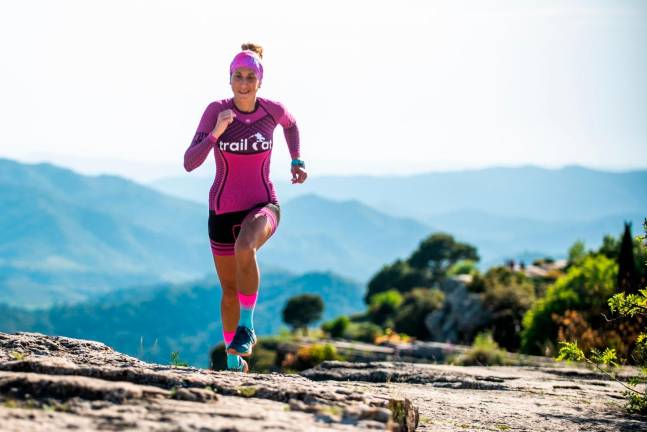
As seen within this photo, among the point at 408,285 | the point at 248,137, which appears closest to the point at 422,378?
the point at 248,137

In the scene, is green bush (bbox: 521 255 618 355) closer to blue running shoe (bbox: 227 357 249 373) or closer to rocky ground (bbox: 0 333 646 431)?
rocky ground (bbox: 0 333 646 431)

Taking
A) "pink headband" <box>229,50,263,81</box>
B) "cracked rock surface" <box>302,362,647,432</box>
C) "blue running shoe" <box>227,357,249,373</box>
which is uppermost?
"pink headband" <box>229,50,263,81</box>

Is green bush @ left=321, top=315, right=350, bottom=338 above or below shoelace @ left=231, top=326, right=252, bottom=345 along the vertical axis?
above

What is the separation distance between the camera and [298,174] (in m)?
6.86

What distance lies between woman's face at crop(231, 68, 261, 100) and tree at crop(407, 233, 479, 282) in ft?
252

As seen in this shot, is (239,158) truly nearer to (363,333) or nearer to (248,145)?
(248,145)

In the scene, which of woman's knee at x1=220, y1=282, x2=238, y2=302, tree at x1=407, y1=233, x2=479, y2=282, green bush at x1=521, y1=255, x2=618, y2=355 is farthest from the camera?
tree at x1=407, y1=233, x2=479, y2=282

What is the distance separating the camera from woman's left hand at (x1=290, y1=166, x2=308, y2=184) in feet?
22.3

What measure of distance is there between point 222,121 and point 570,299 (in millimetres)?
18530

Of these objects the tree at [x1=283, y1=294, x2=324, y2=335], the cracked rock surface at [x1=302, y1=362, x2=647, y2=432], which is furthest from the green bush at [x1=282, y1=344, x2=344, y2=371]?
the tree at [x1=283, y1=294, x2=324, y2=335]

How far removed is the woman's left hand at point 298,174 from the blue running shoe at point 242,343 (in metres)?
1.46

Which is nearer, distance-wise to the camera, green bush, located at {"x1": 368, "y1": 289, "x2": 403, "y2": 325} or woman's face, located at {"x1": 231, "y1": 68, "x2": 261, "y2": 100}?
woman's face, located at {"x1": 231, "y1": 68, "x2": 261, "y2": 100}

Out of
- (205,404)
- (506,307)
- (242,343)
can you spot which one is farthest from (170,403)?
(506,307)

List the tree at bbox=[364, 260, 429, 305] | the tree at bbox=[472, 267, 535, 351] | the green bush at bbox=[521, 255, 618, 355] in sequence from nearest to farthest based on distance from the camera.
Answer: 1. the green bush at bbox=[521, 255, 618, 355]
2. the tree at bbox=[472, 267, 535, 351]
3. the tree at bbox=[364, 260, 429, 305]
